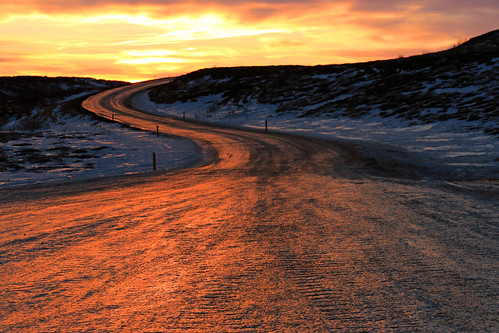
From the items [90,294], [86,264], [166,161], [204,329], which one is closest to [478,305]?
[204,329]

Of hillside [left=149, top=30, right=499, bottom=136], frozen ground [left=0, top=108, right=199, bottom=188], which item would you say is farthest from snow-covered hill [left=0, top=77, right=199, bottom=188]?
hillside [left=149, top=30, right=499, bottom=136]

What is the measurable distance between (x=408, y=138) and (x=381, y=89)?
1925cm

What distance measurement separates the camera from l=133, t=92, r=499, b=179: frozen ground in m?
15.4

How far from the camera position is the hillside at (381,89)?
30.2 meters

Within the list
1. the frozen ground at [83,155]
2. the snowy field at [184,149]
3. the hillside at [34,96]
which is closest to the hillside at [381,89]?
the snowy field at [184,149]

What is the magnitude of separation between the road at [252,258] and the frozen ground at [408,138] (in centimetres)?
460

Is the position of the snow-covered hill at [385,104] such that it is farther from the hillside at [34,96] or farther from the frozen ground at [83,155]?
the hillside at [34,96]

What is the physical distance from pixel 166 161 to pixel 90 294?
1416 cm

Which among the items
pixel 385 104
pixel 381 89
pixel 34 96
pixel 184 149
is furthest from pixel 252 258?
pixel 34 96

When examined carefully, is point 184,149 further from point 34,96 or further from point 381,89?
point 34,96

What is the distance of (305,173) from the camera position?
14.1 metres

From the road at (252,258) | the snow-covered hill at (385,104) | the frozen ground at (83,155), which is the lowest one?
the road at (252,258)

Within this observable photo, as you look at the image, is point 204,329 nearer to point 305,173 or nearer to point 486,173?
point 305,173

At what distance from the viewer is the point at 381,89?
4191 cm
